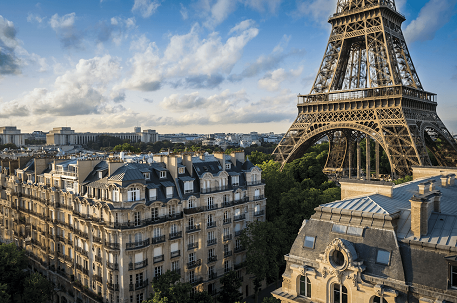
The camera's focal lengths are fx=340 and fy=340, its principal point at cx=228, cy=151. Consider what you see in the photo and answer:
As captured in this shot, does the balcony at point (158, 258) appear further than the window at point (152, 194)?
No

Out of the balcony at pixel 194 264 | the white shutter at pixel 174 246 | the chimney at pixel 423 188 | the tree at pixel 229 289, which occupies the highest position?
the chimney at pixel 423 188

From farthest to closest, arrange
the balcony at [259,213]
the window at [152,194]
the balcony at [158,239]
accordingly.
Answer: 1. the balcony at [259,213]
2. the window at [152,194]
3. the balcony at [158,239]

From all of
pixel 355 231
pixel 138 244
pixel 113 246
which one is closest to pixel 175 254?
pixel 138 244

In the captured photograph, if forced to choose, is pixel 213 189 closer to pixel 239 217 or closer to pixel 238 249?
pixel 239 217

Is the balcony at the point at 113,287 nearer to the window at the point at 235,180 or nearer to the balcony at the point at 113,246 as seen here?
the balcony at the point at 113,246

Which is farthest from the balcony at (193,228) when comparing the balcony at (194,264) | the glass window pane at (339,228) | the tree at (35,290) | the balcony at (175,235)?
the glass window pane at (339,228)

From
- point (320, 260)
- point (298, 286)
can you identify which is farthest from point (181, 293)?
point (320, 260)

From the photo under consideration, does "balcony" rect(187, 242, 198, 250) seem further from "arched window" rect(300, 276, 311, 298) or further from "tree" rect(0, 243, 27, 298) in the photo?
"arched window" rect(300, 276, 311, 298)
